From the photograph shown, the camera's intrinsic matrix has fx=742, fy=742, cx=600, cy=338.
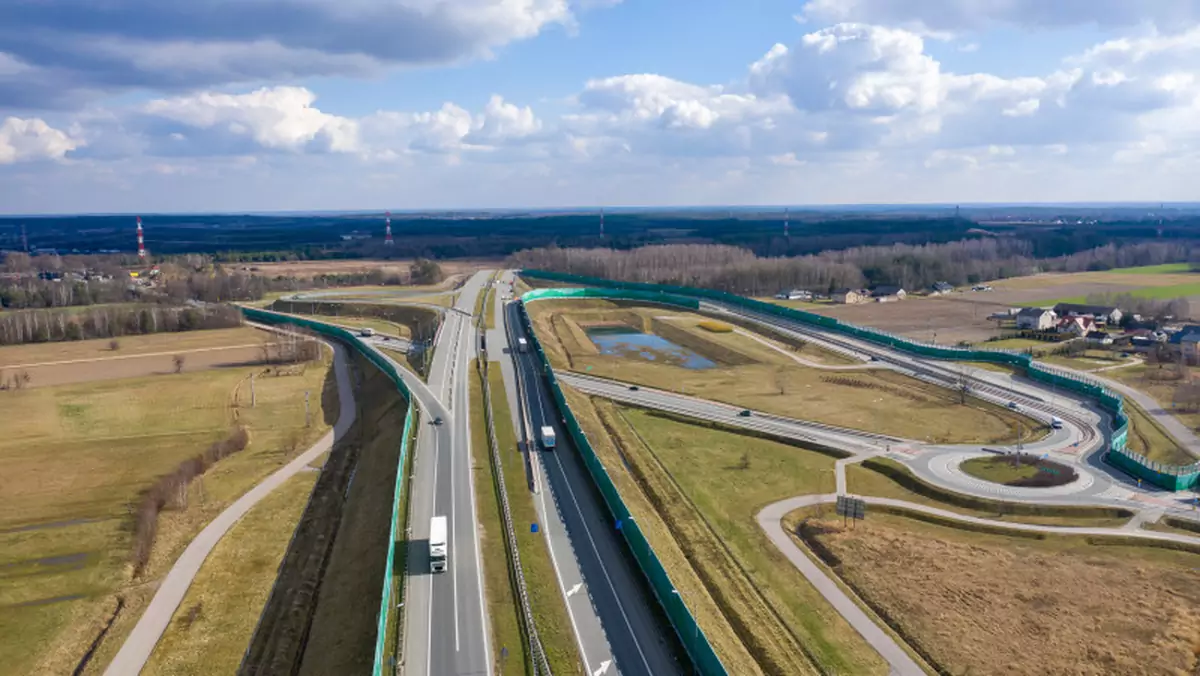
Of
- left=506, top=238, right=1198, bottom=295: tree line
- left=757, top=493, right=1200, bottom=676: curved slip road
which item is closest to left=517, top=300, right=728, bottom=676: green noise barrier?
left=757, top=493, right=1200, bottom=676: curved slip road

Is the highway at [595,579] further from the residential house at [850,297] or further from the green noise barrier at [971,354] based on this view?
the residential house at [850,297]

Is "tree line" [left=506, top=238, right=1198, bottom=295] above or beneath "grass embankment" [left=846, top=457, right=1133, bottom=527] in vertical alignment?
→ above

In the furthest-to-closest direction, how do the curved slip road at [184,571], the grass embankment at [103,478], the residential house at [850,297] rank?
the residential house at [850,297]
the grass embankment at [103,478]
the curved slip road at [184,571]

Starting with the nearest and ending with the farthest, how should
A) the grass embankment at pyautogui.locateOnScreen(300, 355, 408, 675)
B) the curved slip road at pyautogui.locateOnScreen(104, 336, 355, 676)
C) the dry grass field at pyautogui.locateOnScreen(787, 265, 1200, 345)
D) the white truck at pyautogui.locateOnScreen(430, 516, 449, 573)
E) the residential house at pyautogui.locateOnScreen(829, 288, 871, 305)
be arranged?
the grass embankment at pyautogui.locateOnScreen(300, 355, 408, 675) < the curved slip road at pyautogui.locateOnScreen(104, 336, 355, 676) < the white truck at pyautogui.locateOnScreen(430, 516, 449, 573) < the dry grass field at pyautogui.locateOnScreen(787, 265, 1200, 345) < the residential house at pyautogui.locateOnScreen(829, 288, 871, 305)

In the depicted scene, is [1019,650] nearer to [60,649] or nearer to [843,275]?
[60,649]

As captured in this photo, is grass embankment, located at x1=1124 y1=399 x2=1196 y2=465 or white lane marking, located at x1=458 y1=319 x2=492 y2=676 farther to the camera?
grass embankment, located at x1=1124 y1=399 x2=1196 y2=465

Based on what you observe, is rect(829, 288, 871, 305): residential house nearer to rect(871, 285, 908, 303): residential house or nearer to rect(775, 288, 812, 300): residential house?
rect(871, 285, 908, 303): residential house

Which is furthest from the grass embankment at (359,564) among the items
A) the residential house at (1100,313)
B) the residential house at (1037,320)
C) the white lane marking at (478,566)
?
the residential house at (1100,313)
